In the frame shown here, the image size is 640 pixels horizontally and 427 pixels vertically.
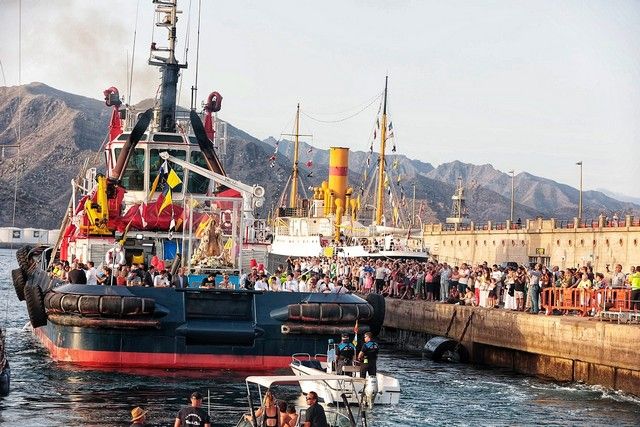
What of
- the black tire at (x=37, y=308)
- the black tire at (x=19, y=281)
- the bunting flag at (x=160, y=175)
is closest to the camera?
the black tire at (x=37, y=308)

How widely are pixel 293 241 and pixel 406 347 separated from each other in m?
44.1

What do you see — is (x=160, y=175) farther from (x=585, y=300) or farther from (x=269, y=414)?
(x=269, y=414)

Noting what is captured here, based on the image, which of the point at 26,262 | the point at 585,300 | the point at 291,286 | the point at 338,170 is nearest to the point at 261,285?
the point at 291,286

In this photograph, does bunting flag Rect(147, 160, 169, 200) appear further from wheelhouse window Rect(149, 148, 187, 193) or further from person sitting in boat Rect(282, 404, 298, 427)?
person sitting in boat Rect(282, 404, 298, 427)

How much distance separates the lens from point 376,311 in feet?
114

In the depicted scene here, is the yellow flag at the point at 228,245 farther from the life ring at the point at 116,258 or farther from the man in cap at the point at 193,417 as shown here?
the man in cap at the point at 193,417

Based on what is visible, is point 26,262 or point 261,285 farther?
point 26,262

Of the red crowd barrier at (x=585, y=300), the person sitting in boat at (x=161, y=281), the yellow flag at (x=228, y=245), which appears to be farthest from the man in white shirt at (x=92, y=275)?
the red crowd barrier at (x=585, y=300)

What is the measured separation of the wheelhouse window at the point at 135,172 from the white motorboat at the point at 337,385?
34.8ft

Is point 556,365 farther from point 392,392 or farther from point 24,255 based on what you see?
point 24,255

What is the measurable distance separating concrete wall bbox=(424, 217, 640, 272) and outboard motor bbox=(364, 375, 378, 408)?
4330cm

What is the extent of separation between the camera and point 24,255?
46844 mm

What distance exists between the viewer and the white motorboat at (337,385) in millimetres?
27672

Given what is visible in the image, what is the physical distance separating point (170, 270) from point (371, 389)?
33.2ft
